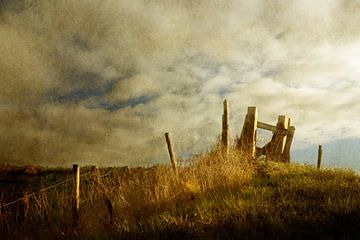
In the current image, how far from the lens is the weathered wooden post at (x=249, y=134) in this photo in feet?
48.7

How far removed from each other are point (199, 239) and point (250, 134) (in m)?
9.57

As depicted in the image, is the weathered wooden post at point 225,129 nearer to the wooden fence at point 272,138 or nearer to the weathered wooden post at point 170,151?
the wooden fence at point 272,138

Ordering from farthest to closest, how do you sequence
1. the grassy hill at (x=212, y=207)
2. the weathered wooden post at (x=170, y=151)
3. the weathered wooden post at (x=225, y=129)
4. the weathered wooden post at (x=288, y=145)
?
the weathered wooden post at (x=288, y=145)
the weathered wooden post at (x=225, y=129)
the weathered wooden post at (x=170, y=151)
the grassy hill at (x=212, y=207)

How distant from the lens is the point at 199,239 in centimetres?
602

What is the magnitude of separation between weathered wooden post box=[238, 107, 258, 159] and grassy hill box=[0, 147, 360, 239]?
2.46 ft

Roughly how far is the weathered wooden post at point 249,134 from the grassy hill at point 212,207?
75cm

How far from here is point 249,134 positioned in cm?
1516

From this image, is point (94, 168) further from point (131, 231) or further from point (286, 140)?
point (286, 140)

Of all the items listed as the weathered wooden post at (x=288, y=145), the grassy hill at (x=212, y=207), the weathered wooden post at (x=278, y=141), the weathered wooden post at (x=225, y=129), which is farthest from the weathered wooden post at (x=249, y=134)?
the weathered wooden post at (x=288, y=145)

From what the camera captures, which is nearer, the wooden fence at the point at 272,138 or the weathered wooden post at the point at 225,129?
the weathered wooden post at the point at 225,129

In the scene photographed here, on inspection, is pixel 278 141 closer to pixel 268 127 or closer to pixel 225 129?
pixel 268 127

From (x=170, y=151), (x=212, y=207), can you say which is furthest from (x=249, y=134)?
(x=212, y=207)

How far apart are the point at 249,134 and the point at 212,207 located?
756 cm

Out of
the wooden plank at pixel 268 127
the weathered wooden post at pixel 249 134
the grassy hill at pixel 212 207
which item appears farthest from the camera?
the wooden plank at pixel 268 127
